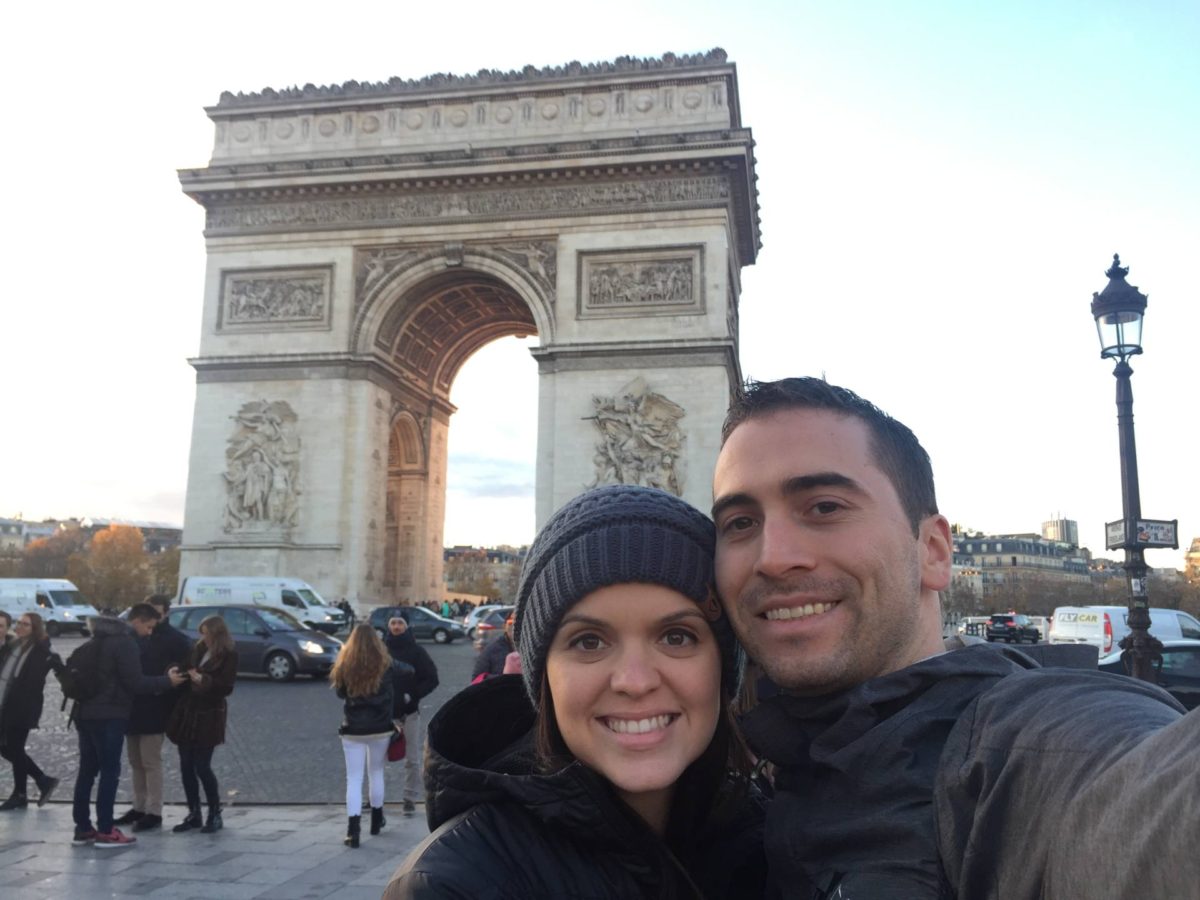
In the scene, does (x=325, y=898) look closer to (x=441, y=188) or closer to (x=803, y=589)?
(x=803, y=589)

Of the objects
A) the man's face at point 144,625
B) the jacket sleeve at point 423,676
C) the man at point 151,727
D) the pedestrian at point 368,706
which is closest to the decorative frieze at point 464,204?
the jacket sleeve at point 423,676

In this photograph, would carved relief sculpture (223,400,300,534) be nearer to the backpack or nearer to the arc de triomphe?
the arc de triomphe

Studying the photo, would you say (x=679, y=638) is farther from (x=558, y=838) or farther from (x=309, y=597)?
(x=309, y=597)

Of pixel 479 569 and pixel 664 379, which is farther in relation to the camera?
pixel 479 569

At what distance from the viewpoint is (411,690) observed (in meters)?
7.89

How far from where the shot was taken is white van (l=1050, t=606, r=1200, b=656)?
15.5 meters

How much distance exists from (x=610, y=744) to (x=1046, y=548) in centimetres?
11301

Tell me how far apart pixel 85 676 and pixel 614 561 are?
6.86 meters

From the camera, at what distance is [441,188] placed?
75.5 ft

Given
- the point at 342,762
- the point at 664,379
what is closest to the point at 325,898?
the point at 342,762

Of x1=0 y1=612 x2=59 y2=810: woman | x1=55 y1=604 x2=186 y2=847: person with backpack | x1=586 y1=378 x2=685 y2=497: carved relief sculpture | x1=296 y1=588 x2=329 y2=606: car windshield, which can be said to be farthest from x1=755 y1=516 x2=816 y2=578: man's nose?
x1=296 y1=588 x2=329 y2=606: car windshield

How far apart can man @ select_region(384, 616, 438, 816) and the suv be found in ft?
79.4

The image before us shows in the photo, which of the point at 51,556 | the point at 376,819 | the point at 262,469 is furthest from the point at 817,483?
the point at 51,556

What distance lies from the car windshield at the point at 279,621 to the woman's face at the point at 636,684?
49.8 feet
